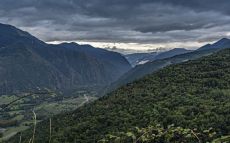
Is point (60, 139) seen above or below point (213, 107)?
below

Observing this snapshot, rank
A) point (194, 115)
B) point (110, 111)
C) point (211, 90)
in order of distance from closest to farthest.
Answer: point (194, 115)
point (110, 111)
point (211, 90)

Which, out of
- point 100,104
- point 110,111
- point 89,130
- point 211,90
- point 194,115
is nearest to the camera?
point 194,115

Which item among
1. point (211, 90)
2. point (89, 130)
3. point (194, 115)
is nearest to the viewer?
point (194, 115)

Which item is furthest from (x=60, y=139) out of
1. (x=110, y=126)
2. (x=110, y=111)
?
(x=110, y=111)

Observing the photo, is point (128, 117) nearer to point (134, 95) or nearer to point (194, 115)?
point (194, 115)

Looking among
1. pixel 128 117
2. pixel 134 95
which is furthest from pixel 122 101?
pixel 128 117

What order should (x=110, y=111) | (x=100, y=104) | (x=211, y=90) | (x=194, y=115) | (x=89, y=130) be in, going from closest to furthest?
(x=194, y=115)
(x=89, y=130)
(x=110, y=111)
(x=211, y=90)
(x=100, y=104)

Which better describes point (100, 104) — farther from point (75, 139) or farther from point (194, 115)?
point (194, 115)

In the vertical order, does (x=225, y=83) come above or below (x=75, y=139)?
above

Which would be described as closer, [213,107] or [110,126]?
[213,107]
